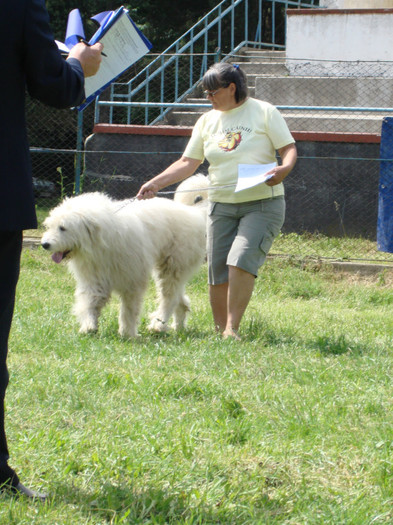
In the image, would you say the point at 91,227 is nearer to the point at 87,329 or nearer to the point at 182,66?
the point at 87,329

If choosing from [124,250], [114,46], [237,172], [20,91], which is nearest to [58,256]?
[124,250]

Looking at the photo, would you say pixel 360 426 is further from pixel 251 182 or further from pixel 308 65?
pixel 308 65

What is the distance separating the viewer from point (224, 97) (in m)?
5.84

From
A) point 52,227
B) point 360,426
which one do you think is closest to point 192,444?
point 360,426

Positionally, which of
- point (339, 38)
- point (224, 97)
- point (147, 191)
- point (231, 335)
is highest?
point (224, 97)

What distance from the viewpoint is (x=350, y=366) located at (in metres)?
5.05

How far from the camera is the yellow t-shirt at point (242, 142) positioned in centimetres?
584

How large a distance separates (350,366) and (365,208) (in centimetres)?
617

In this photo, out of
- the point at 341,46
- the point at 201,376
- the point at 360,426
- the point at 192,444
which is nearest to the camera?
the point at 192,444

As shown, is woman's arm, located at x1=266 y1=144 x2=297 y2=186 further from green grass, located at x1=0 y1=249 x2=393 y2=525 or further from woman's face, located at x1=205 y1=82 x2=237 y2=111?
green grass, located at x1=0 y1=249 x2=393 y2=525

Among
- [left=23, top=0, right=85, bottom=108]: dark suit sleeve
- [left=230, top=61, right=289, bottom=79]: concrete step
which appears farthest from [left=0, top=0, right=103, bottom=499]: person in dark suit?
[left=230, top=61, right=289, bottom=79]: concrete step

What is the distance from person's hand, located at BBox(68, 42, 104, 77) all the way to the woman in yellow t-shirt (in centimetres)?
265

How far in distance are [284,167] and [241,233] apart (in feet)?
2.25

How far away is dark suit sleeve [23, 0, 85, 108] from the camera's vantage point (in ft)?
8.78
